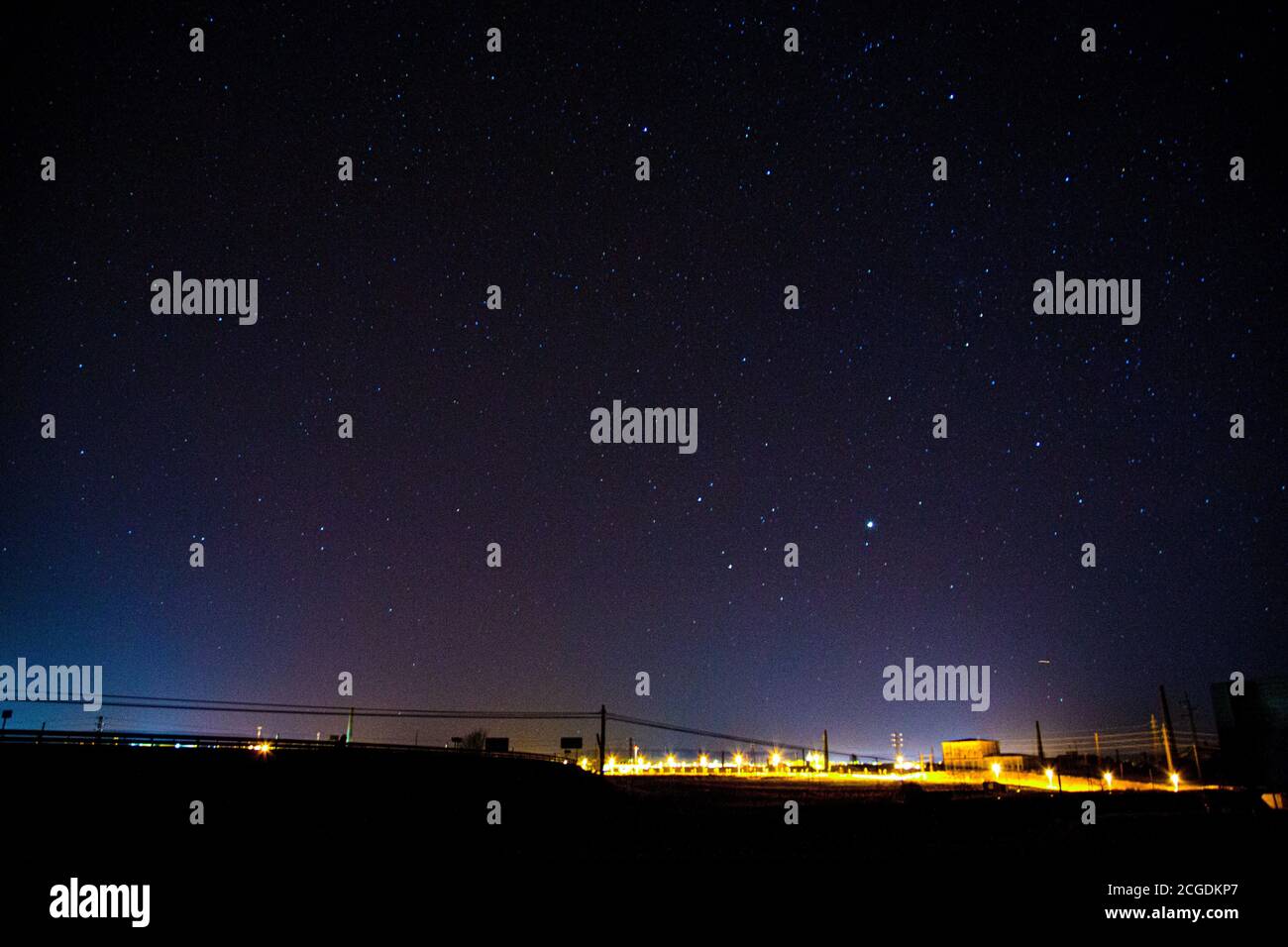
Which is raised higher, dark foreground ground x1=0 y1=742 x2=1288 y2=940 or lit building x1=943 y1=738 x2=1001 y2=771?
dark foreground ground x1=0 y1=742 x2=1288 y2=940

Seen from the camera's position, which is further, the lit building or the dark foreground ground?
the lit building
